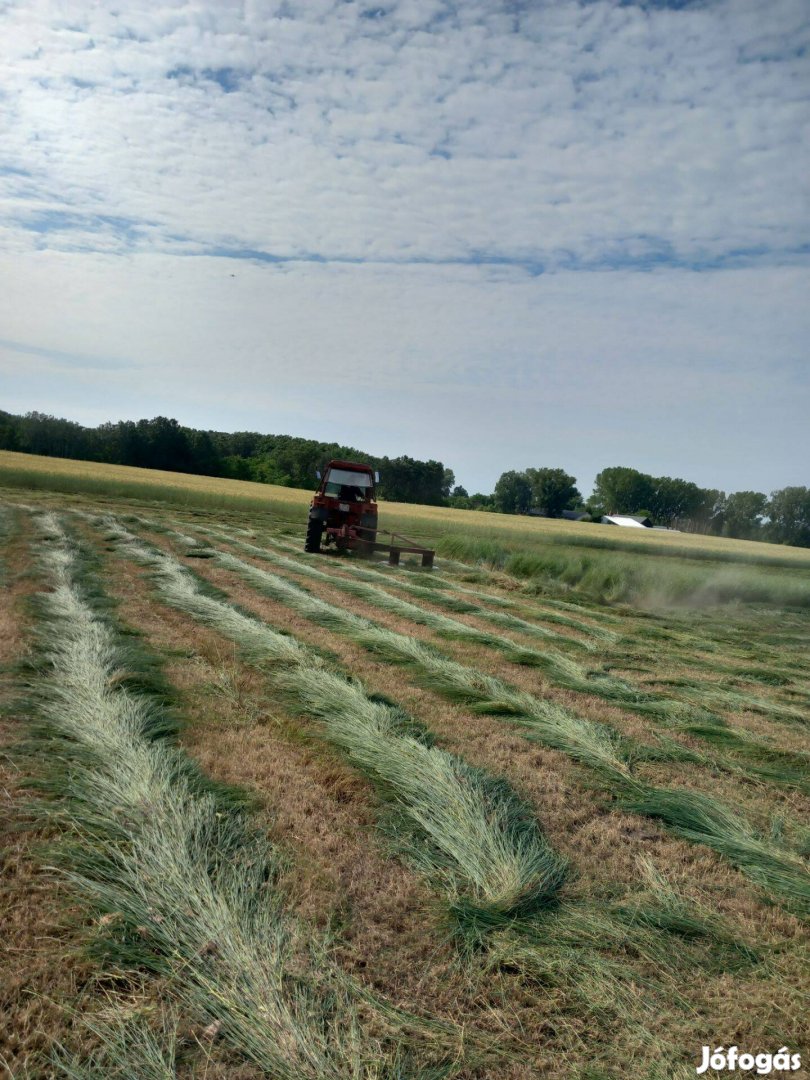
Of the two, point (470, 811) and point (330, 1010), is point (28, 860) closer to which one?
point (330, 1010)

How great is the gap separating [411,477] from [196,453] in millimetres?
19449

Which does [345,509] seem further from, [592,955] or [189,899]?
[592,955]

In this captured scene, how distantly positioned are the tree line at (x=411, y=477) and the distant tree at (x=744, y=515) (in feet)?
0.33

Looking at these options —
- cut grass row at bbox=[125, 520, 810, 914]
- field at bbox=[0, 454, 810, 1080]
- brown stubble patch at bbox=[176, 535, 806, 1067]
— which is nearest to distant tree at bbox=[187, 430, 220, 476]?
field at bbox=[0, 454, 810, 1080]

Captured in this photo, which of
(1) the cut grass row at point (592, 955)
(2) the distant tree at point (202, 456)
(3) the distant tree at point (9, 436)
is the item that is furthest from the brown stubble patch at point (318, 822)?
(2) the distant tree at point (202, 456)

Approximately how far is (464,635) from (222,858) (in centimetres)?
503

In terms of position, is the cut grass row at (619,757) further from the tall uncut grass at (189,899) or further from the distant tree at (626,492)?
the distant tree at (626,492)

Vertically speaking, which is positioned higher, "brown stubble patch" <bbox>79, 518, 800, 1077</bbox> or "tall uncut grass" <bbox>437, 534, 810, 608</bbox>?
"tall uncut grass" <bbox>437, 534, 810, 608</bbox>

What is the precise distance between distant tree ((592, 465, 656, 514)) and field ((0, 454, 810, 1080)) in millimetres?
85660

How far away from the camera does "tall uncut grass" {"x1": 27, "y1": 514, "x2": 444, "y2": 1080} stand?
73.8 inches

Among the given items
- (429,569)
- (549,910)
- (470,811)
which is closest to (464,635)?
(470,811)

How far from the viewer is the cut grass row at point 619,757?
3.07m

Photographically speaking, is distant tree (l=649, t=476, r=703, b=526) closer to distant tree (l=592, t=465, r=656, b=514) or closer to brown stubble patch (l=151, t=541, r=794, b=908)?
distant tree (l=592, t=465, r=656, b=514)

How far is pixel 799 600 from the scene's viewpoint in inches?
635
